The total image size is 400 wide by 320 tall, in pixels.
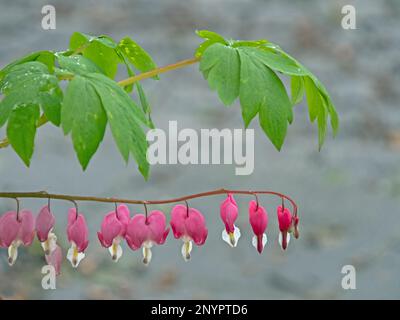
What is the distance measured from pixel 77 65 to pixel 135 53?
222mm

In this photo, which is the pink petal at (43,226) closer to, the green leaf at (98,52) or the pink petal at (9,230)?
the pink petal at (9,230)

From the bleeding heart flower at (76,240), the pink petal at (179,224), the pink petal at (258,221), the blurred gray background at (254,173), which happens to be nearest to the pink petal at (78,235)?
the bleeding heart flower at (76,240)

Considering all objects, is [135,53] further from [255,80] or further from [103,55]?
[255,80]

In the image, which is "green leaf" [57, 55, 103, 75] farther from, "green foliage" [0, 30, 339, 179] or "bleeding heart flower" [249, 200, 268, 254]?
"bleeding heart flower" [249, 200, 268, 254]

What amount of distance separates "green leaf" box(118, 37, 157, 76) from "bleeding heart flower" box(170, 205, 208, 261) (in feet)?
0.90

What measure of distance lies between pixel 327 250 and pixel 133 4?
122 cm

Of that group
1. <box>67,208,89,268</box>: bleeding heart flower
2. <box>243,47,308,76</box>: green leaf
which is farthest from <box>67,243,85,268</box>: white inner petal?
<box>243,47,308,76</box>: green leaf

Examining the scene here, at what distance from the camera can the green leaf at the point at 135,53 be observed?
3.94 ft

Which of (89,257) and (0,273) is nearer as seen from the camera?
(0,273)

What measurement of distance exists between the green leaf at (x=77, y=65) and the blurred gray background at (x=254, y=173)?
1558 millimetres

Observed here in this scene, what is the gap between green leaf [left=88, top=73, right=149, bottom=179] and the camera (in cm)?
88

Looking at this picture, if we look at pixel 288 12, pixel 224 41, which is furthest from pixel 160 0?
pixel 224 41

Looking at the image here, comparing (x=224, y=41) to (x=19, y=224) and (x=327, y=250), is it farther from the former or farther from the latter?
(x=327, y=250)
